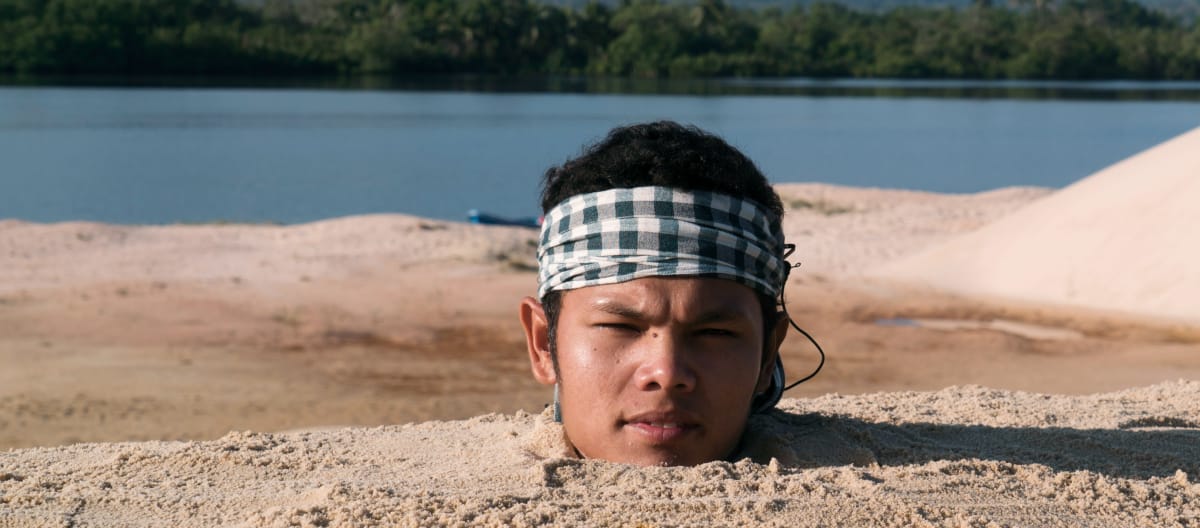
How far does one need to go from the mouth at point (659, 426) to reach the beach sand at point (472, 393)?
8 cm

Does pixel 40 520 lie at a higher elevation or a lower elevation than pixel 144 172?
higher

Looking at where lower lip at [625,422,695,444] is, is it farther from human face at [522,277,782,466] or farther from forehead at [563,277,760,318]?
forehead at [563,277,760,318]

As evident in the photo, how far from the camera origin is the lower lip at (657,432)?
239 cm

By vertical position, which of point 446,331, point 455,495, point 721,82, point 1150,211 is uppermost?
point 455,495

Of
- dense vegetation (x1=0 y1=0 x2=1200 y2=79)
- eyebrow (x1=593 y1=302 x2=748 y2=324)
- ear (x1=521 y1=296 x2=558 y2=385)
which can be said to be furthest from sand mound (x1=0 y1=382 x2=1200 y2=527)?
dense vegetation (x1=0 y1=0 x2=1200 y2=79)

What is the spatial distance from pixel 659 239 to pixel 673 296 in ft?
0.34

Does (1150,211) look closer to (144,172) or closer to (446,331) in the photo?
(446,331)

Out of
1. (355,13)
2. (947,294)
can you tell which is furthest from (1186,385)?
(355,13)

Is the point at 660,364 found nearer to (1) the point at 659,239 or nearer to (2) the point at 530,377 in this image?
(1) the point at 659,239

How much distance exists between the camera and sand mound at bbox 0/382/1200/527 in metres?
2.17

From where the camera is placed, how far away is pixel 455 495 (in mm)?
2250

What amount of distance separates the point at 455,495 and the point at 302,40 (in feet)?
168

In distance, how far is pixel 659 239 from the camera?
2.36 metres

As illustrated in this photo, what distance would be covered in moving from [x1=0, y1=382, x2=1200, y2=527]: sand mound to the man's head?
88mm
